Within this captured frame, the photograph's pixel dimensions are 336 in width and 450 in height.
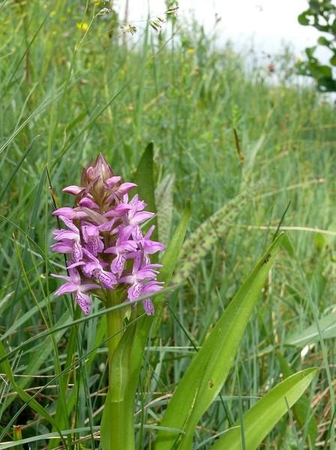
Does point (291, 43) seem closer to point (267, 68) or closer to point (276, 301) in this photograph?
point (267, 68)

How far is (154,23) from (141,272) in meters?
0.37

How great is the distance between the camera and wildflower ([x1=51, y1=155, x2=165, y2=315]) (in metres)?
0.62

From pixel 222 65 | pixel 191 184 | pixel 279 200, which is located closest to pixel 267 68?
pixel 222 65

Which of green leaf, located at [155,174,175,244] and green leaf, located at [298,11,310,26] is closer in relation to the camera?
green leaf, located at [155,174,175,244]

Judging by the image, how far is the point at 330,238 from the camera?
1718 millimetres

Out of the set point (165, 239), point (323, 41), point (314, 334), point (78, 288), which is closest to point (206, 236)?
point (165, 239)

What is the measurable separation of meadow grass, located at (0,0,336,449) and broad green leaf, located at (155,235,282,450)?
0.14ft

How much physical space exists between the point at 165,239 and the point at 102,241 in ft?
1.58

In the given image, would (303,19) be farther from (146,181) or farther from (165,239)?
(146,181)

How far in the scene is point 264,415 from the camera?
29.6 inches

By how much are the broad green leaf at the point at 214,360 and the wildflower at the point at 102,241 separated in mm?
113

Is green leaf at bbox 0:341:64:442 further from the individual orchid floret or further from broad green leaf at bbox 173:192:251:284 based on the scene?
broad green leaf at bbox 173:192:251:284

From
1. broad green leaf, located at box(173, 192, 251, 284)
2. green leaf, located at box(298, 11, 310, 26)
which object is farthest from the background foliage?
broad green leaf, located at box(173, 192, 251, 284)

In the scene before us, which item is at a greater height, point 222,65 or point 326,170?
point 222,65
